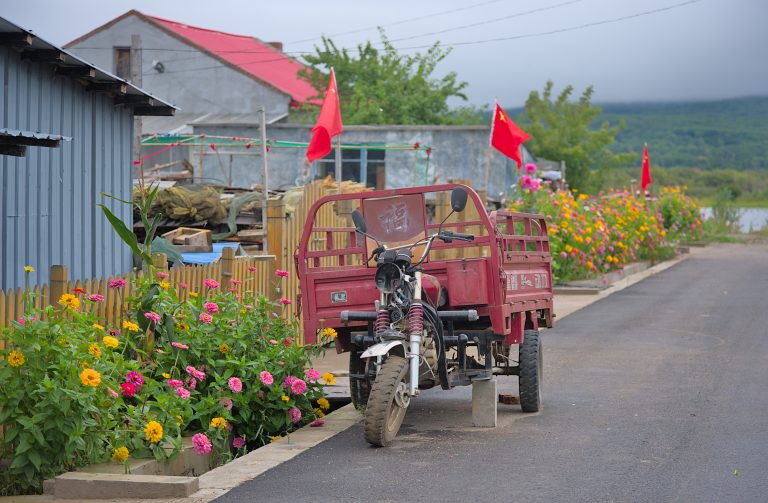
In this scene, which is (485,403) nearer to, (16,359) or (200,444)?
(200,444)

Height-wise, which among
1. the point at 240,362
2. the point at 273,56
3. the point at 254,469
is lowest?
the point at 254,469

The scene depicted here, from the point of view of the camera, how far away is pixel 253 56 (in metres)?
→ 51.1

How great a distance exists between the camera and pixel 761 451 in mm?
8633

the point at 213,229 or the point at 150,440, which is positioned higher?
the point at 213,229

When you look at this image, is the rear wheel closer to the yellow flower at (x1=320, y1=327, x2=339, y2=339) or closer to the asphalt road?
the asphalt road

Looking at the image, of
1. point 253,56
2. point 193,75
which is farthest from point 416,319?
point 253,56

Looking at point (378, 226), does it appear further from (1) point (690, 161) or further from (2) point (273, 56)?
(1) point (690, 161)

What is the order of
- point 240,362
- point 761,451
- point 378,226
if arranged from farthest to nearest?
point 378,226
point 240,362
point 761,451

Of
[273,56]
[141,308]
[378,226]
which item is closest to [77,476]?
[141,308]

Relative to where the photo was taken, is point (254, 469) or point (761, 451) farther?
point (761, 451)

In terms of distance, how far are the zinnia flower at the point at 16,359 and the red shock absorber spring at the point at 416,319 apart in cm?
285

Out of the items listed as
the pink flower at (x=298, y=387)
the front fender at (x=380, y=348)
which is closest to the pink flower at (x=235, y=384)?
the pink flower at (x=298, y=387)

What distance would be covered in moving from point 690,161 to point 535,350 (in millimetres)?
148772

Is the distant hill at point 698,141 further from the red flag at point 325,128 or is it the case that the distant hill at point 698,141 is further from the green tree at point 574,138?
the red flag at point 325,128
